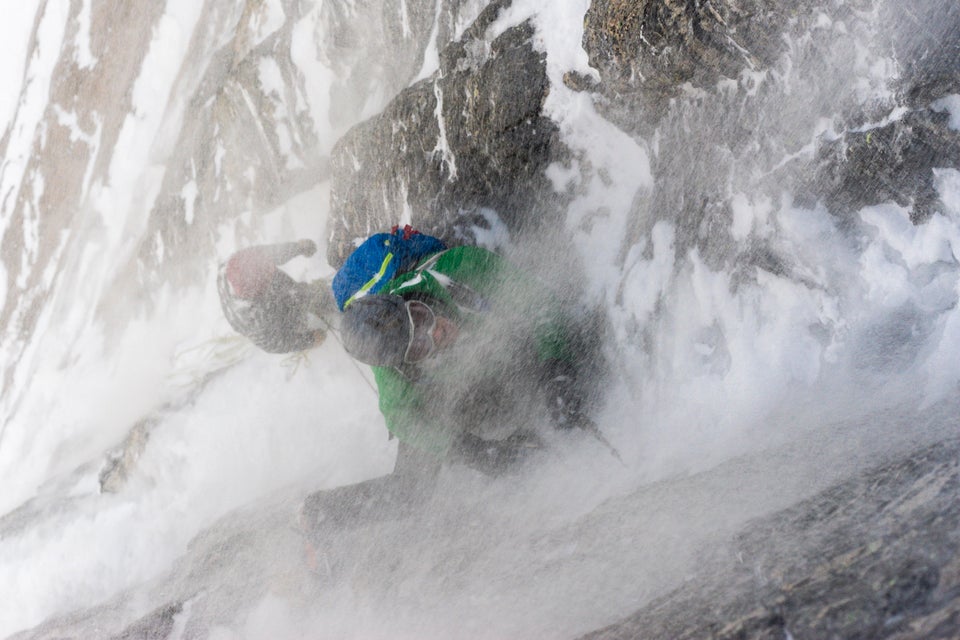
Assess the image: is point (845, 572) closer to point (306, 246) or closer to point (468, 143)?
point (468, 143)

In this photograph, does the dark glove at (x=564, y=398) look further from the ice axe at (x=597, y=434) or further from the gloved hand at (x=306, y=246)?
the gloved hand at (x=306, y=246)

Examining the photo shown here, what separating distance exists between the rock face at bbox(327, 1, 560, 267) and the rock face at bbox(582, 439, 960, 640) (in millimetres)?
2576

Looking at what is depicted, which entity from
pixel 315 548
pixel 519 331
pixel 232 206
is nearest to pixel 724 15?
pixel 519 331

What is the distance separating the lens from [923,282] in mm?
2916

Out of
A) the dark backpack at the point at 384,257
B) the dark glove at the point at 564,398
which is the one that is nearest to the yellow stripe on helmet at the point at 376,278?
the dark backpack at the point at 384,257

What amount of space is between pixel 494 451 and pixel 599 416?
0.65 m

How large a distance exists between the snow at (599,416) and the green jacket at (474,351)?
1.77 feet

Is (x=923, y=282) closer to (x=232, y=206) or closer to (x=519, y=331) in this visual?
(x=519, y=331)

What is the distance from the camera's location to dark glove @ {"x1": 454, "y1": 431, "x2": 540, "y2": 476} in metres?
3.68

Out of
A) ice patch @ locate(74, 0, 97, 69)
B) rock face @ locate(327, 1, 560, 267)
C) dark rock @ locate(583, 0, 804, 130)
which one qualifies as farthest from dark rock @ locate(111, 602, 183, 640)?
ice patch @ locate(74, 0, 97, 69)

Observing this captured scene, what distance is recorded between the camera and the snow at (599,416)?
2957 millimetres

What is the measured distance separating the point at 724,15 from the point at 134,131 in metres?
8.03

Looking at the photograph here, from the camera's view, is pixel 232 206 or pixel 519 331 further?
pixel 232 206

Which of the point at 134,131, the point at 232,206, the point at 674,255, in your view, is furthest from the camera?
the point at 134,131
